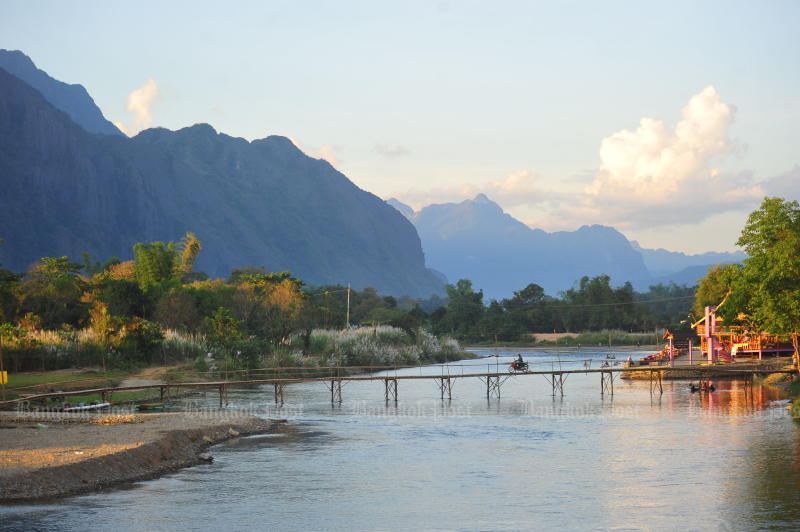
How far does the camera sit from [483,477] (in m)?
33.8

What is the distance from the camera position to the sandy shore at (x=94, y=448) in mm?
28688

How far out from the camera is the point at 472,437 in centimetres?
4516

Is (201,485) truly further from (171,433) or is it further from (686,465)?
(686,465)

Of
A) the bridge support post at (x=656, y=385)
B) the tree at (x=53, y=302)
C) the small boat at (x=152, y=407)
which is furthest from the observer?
the tree at (x=53, y=302)

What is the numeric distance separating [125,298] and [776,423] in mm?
66061

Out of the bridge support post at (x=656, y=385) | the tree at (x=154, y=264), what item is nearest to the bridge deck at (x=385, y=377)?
the bridge support post at (x=656, y=385)

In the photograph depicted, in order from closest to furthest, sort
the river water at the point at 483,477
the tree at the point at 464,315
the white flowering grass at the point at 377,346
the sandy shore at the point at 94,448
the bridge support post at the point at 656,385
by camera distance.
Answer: the river water at the point at 483,477, the sandy shore at the point at 94,448, the bridge support post at the point at 656,385, the white flowering grass at the point at 377,346, the tree at the point at 464,315

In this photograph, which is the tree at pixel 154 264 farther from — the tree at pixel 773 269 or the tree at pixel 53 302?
the tree at pixel 773 269

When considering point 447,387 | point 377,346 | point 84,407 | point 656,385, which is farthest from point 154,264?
point 84,407

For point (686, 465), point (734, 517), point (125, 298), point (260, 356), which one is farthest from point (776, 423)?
point (125, 298)

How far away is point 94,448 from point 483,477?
15398 millimetres

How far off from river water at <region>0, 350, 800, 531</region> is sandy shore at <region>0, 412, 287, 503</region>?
108 centimetres

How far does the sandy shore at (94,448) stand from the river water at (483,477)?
1.08 meters

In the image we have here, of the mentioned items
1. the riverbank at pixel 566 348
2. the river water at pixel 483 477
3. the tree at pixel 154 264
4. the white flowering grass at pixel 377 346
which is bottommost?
the river water at pixel 483 477
